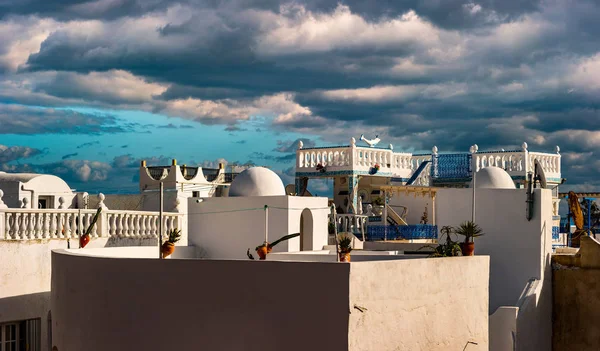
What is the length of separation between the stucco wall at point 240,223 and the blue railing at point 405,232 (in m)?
6.32

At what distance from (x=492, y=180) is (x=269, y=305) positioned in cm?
1083

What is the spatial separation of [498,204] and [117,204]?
1200 cm

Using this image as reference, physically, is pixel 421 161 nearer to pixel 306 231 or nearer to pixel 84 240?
pixel 306 231

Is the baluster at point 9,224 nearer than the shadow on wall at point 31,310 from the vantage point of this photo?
No

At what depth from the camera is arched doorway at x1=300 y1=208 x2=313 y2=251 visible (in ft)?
69.2

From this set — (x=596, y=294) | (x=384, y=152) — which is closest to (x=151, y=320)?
(x=596, y=294)

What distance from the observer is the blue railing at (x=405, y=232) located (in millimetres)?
26753

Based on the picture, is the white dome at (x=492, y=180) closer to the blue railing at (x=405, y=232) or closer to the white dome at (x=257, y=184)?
the white dome at (x=257, y=184)

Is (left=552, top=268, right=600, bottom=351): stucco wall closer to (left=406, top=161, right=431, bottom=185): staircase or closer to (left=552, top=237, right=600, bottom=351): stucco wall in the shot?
(left=552, top=237, right=600, bottom=351): stucco wall

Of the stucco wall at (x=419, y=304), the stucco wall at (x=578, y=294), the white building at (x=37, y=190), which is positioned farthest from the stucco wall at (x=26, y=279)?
the stucco wall at (x=578, y=294)

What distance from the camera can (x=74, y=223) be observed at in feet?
60.7

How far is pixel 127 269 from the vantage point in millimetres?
12883

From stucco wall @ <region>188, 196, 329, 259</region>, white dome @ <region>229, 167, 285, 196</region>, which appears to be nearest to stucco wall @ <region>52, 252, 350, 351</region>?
stucco wall @ <region>188, 196, 329, 259</region>

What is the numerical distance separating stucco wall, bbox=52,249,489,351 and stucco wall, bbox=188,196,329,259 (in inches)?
255
